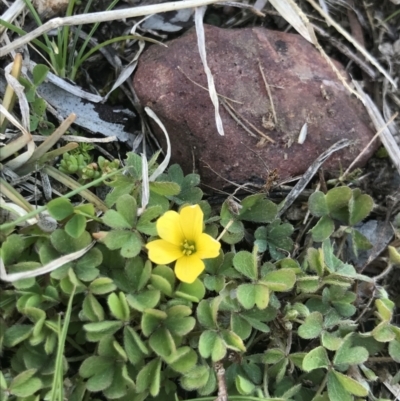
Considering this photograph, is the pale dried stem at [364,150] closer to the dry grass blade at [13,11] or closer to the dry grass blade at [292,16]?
the dry grass blade at [292,16]

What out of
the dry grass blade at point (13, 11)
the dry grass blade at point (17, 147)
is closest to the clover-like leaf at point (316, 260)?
the dry grass blade at point (17, 147)

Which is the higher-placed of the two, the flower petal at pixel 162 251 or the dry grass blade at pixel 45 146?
the dry grass blade at pixel 45 146

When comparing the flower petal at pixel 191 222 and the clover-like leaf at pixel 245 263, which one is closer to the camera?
the flower petal at pixel 191 222

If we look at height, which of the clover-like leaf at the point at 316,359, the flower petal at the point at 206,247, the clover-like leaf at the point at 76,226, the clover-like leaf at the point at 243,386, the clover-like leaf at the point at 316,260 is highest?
the clover-like leaf at the point at 76,226

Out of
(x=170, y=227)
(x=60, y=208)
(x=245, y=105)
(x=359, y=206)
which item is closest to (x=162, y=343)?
(x=170, y=227)

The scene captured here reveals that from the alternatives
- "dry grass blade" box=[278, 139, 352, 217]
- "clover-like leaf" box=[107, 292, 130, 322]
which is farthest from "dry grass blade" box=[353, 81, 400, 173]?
"clover-like leaf" box=[107, 292, 130, 322]

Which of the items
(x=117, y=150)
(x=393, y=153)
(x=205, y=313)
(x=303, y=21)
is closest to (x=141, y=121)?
(x=117, y=150)

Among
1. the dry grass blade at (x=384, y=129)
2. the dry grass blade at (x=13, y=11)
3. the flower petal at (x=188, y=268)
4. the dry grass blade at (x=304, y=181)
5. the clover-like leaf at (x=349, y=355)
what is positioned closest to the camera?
the flower petal at (x=188, y=268)

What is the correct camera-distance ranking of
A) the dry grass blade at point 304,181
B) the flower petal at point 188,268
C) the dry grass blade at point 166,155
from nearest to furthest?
the flower petal at point 188,268
the dry grass blade at point 166,155
the dry grass blade at point 304,181

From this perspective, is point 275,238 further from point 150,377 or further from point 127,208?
point 150,377

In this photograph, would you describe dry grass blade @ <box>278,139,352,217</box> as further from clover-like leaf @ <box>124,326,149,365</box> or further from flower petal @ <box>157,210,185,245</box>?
clover-like leaf @ <box>124,326,149,365</box>
